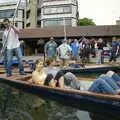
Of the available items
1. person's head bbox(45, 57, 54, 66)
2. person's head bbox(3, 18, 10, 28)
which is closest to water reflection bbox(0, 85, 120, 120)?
person's head bbox(45, 57, 54, 66)

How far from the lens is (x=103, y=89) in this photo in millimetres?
7922

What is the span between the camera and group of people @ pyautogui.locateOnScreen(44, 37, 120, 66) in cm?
1970

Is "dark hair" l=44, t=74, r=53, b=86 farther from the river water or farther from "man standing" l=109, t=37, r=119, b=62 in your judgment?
"man standing" l=109, t=37, r=119, b=62

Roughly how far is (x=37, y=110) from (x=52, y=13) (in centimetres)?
5837

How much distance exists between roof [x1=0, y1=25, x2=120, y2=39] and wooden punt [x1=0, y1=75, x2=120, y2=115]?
34.9m

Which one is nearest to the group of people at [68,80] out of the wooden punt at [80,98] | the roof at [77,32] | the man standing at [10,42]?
the wooden punt at [80,98]

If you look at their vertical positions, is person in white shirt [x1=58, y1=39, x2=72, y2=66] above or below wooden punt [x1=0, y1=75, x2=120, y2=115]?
above

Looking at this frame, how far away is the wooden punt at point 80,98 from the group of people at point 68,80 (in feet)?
0.64

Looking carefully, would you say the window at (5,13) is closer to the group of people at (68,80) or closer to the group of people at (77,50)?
the group of people at (77,50)

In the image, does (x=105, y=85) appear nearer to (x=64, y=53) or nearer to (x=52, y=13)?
(x=64, y=53)

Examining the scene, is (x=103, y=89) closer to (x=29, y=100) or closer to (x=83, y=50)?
(x=29, y=100)

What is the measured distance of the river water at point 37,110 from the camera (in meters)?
7.36

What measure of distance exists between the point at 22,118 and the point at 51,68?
116 inches

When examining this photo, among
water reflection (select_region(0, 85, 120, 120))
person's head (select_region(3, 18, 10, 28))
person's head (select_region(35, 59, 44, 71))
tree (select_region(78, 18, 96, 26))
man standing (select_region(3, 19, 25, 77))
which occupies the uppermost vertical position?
tree (select_region(78, 18, 96, 26))
